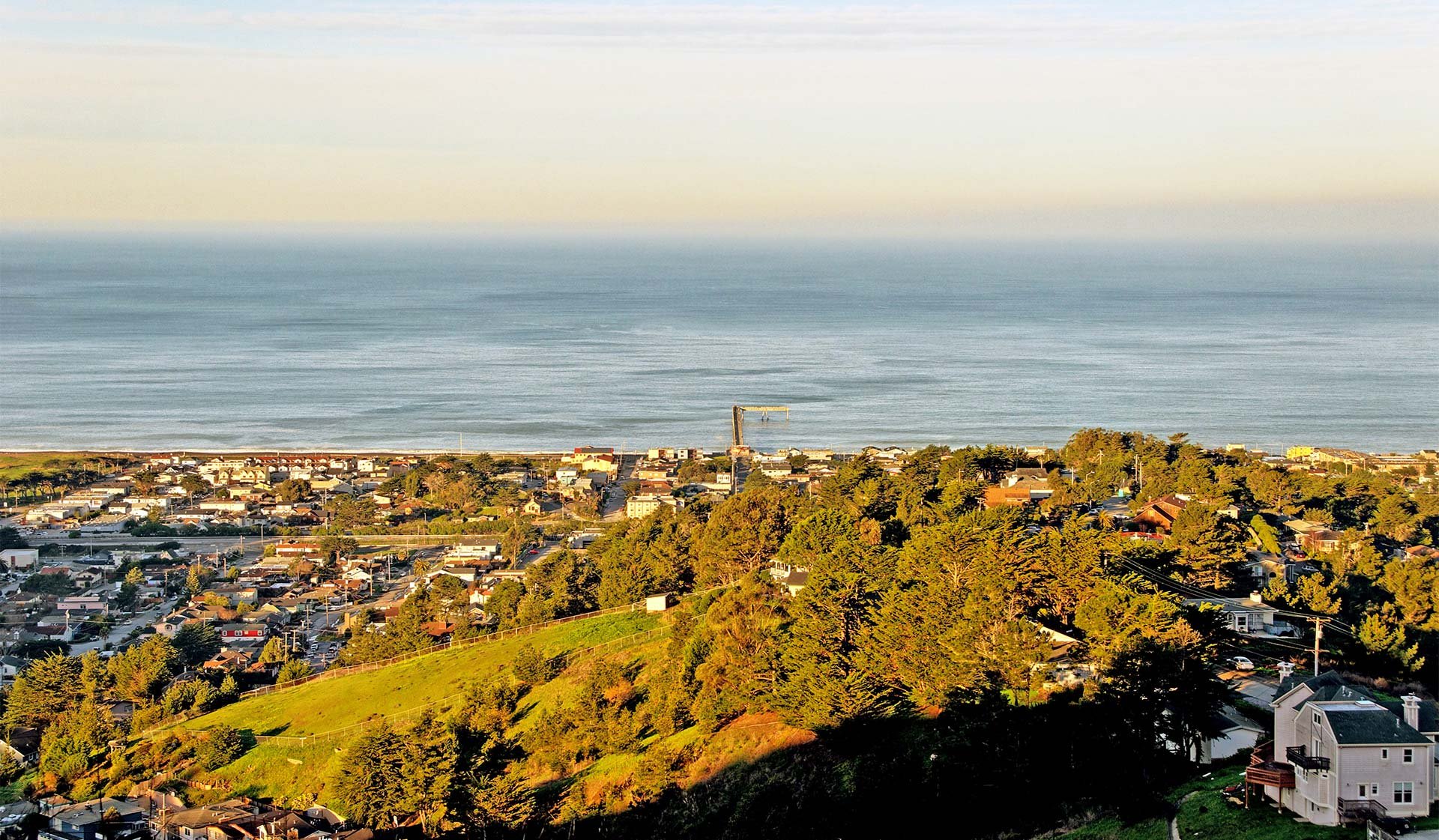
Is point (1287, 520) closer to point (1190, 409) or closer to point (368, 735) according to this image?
point (368, 735)

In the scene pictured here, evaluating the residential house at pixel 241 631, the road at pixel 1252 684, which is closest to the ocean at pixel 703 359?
the residential house at pixel 241 631

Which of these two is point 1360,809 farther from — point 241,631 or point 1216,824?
point 241,631

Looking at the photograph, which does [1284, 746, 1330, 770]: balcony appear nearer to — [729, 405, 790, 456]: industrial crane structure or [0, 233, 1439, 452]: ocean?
[729, 405, 790, 456]: industrial crane structure

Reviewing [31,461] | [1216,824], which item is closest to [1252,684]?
[1216,824]

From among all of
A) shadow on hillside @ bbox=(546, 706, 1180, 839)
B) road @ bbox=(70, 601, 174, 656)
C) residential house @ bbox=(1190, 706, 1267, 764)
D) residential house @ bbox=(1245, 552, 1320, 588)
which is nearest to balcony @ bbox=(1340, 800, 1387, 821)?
shadow on hillside @ bbox=(546, 706, 1180, 839)

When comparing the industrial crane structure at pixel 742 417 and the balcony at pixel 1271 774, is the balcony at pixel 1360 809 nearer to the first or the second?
the balcony at pixel 1271 774

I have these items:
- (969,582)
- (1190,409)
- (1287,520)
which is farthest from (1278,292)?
(969,582)
